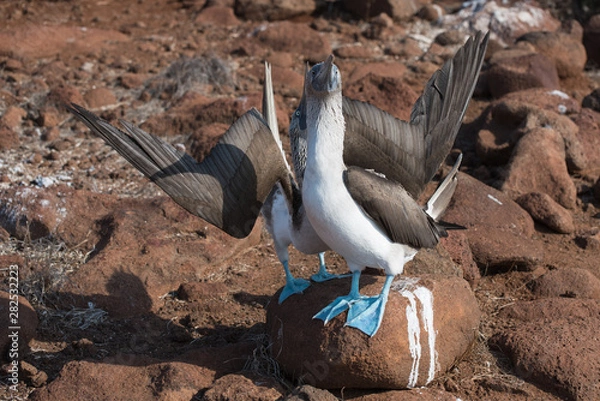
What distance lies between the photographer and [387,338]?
433 cm

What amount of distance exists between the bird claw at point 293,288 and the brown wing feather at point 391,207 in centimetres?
75

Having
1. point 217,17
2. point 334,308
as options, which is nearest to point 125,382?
point 334,308

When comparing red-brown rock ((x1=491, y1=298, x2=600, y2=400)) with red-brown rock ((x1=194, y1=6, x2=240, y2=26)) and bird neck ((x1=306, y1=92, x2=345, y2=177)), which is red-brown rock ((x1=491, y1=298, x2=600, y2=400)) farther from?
red-brown rock ((x1=194, y1=6, x2=240, y2=26))

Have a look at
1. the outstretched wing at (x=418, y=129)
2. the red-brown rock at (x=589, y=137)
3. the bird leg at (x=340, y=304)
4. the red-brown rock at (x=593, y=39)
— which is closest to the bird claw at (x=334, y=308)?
the bird leg at (x=340, y=304)

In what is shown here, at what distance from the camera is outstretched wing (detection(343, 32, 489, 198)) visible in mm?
4582

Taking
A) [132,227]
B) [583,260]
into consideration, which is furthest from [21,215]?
[583,260]

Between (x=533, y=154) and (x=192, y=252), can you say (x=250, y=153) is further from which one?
(x=533, y=154)

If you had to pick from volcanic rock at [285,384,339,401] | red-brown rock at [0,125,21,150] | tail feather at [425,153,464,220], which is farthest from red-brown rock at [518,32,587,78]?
volcanic rock at [285,384,339,401]

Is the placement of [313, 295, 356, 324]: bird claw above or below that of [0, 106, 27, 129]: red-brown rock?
above

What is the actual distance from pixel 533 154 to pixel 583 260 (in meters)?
1.29

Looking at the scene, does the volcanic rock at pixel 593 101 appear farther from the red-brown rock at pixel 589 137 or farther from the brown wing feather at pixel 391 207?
the brown wing feather at pixel 391 207

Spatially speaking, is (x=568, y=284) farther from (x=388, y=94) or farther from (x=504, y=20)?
(x=504, y=20)

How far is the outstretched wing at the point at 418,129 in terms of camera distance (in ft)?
15.0

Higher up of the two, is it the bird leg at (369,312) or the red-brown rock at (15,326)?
the bird leg at (369,312)
